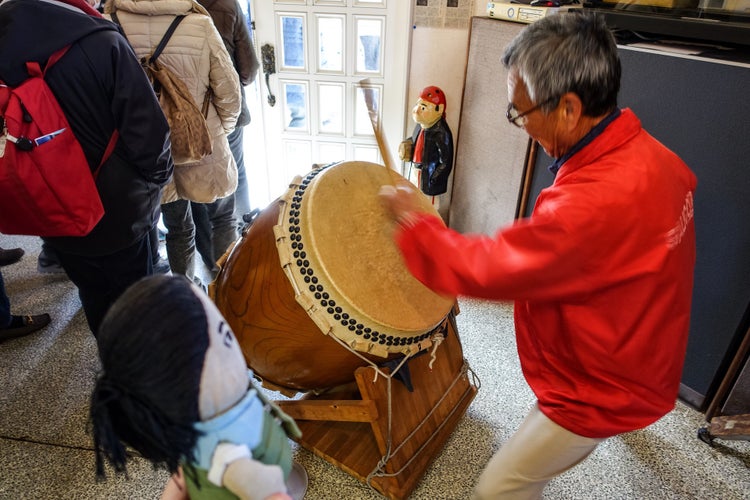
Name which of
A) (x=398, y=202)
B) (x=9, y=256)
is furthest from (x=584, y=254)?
(x=9, y=256)

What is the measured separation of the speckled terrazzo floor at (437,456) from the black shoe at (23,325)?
29 millimetres

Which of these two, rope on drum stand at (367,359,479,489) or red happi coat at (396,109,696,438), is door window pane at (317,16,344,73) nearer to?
rope on drum stand at (367,359,479,489)

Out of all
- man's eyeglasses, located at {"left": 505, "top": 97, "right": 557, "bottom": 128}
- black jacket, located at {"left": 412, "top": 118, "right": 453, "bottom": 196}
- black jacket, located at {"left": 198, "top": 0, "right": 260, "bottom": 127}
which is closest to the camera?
man's eyeglasses, located at {"left": 505, "top": 97, "right": 557, "bottom": 128}

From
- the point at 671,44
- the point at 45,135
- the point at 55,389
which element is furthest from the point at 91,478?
the point at 671,44

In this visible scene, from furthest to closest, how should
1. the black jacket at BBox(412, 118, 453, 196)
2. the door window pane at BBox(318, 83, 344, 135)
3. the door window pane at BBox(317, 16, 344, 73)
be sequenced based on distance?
the door window pane at BBox(318, 83, 344, 135), the door window pane at BBox(317, 16, 344, 73), the black jacket at BBox(412, 118, 453, 196)

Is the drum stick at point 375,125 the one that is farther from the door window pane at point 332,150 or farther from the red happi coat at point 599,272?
the door window pane at point 332,150

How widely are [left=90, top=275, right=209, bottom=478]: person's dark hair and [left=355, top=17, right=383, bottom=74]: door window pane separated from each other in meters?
2.33

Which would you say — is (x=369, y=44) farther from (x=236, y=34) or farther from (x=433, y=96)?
(x=236, y=34)

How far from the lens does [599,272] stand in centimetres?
85

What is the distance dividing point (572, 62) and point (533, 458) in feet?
2.62

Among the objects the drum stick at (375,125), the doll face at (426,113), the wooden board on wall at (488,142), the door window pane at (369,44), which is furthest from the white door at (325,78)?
the drum stick at (375,125)

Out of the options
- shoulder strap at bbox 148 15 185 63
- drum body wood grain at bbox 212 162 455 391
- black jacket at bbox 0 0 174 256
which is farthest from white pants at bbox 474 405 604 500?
shoulder strap at bbox 148 15 185 63

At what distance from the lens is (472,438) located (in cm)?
168

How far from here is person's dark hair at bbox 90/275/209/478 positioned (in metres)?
0.59
